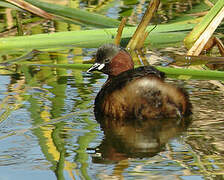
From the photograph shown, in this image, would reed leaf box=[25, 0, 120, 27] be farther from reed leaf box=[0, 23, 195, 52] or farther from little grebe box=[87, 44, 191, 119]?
little grebe box=[87, 44, 191, 119]

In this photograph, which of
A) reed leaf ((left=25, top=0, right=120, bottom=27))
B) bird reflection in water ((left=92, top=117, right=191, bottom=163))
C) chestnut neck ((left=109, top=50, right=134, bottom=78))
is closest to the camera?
bird reflection in water ((left=92, top=117, right=191, bottom=163))

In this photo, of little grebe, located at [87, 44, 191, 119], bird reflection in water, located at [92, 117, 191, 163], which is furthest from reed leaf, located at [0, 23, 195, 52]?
bird reflection in water, located at [92, 117, 191, 163]

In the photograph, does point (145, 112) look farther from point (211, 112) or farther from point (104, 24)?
point (104, 24)

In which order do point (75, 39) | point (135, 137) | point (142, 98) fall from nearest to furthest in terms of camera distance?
point (135, 137), point (142, 98), point (75, 39)

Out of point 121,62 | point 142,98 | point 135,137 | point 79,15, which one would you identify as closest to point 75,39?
point 79,15

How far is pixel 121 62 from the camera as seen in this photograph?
604 cm

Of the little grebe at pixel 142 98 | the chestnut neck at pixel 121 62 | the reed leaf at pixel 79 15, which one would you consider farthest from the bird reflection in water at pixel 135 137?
the reed leaf at pixel 79 15

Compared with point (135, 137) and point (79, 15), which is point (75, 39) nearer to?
point (79, 15)

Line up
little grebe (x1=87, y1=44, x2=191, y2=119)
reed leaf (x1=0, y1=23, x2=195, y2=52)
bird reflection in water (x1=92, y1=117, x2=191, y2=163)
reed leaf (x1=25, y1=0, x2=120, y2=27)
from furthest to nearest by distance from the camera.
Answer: reed leaf (x1=25, y1=0, x2=120, y2=27) < reed leaf (x1=0, y1=23, x2=195, y2=52) < little grebe (x1=87, y1=44, x2=191, y2=119) < bird reflection in water (x1=92, y1=117, x2=191, y2=163)

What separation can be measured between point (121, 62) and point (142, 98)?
3.20 ft

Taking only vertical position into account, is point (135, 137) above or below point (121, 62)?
below

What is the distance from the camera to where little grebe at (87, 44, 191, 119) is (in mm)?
5109

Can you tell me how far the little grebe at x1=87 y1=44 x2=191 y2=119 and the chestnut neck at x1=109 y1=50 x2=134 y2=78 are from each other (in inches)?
22.2

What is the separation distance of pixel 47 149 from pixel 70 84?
208 centimetres
